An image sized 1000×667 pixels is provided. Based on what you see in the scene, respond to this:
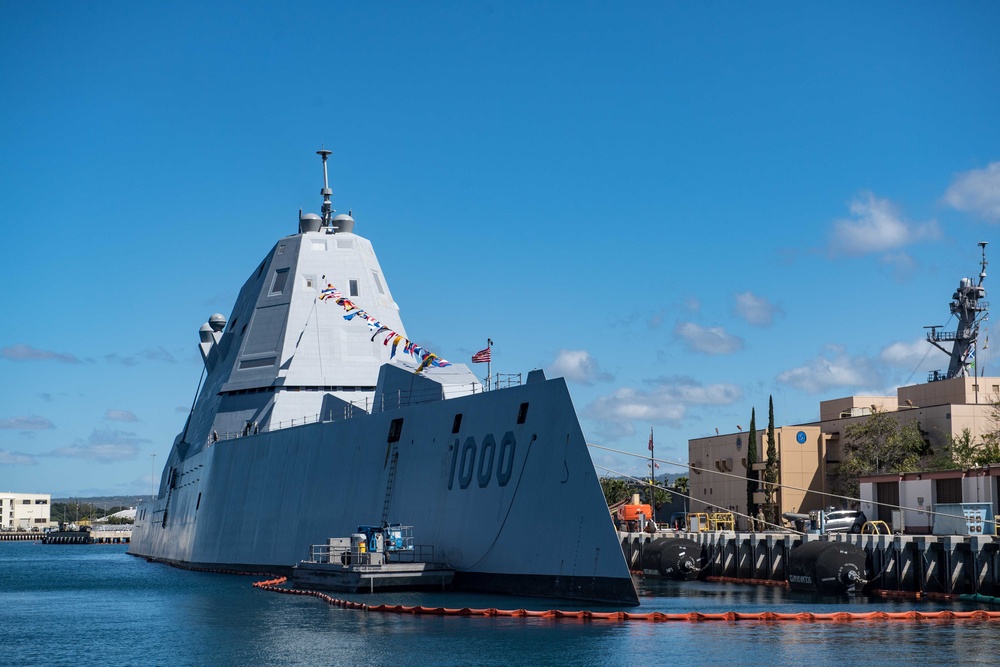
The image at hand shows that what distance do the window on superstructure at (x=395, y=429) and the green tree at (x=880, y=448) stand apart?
2210cm

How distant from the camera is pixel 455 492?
2609cm

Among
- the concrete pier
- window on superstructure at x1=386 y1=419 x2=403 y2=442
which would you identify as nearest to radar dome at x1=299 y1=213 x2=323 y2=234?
window on superstructure at x1=386 y1=419 x2=403 y2=442

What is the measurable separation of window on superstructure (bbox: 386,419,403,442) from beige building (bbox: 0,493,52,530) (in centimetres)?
15254

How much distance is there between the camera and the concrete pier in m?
23.2

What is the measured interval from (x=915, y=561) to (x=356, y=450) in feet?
48.1

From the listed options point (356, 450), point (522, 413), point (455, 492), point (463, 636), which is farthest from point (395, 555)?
point (463, 636)

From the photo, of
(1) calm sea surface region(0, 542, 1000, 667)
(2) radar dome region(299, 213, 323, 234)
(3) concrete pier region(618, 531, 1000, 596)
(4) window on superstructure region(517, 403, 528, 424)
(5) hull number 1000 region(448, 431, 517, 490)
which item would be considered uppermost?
(2) radar dome region(299, 213, 323, 234)

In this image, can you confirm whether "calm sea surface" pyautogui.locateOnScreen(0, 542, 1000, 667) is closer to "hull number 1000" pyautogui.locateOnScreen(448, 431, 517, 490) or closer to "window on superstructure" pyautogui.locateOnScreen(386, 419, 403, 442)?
"hull number 1000" pyautogui.locateOnScreen(448, 431, 517, 490)

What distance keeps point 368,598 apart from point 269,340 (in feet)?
57.5

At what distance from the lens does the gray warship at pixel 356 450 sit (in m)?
22.8

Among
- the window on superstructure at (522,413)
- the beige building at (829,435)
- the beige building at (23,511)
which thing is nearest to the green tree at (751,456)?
the beige building at (829,435)

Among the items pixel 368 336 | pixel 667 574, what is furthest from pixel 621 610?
pixel 368 336

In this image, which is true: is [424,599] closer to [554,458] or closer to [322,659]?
[554,458]

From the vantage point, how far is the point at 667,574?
33844 mm
